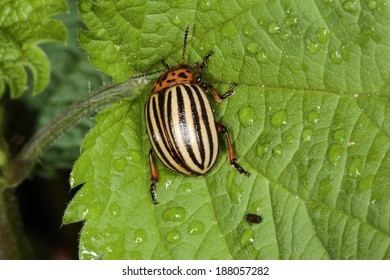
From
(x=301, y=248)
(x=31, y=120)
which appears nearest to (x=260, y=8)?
(x=301, y=248)

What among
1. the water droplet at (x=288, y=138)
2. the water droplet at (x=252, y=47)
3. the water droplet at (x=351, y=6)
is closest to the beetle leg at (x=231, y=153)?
the water droplet at (x=288, y=138)

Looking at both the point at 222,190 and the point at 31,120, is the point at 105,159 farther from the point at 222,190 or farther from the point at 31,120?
the point at 31,120

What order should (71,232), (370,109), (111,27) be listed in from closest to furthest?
(370,109) → (111,27) → (71,232)

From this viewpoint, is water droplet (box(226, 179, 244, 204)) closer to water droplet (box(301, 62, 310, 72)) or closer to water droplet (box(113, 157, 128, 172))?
water droplet (box(113, 157, 128, 172))

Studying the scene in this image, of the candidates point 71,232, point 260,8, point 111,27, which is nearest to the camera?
point 260,8

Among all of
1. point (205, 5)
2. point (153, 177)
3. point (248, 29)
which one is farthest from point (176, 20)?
point (153, 177)

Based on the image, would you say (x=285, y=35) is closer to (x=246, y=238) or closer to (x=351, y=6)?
(x=351, y=6)

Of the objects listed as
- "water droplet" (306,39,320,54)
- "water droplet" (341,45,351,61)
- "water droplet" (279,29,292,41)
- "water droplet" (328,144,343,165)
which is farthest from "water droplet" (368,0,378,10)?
"water droplet" (328,144,343,165)
